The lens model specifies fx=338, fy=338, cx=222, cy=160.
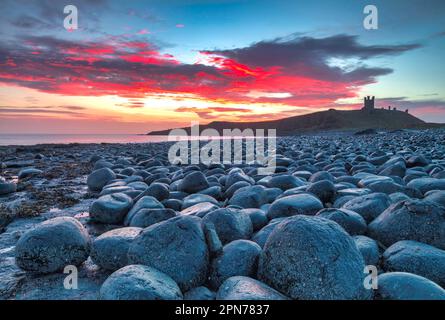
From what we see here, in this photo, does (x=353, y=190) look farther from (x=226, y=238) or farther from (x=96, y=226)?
(x=96, y=226)

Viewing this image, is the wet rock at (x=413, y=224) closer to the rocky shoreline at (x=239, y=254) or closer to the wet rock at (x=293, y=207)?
the rocky shoreline at (x=239, y=254)

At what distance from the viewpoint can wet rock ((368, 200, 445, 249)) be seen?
2.75 m

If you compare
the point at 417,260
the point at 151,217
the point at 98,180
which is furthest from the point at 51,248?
the point at 98,180

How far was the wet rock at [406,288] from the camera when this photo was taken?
1.96 metres

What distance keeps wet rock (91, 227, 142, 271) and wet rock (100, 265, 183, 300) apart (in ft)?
1.82

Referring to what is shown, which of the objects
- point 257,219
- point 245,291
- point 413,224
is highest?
point 413,224

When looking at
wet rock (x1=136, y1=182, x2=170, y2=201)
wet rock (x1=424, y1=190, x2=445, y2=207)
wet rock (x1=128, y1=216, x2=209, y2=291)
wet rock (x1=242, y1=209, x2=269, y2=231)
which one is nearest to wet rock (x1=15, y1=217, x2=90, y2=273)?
wet rock (x1=128, y1=216, x2=209, y2=291)

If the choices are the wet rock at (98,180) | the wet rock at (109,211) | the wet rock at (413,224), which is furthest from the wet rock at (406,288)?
the wet rock at (98,180)

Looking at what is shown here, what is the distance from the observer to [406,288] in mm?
2031

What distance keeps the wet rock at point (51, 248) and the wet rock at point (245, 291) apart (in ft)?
4.25

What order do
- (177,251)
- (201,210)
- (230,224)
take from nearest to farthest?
(177,251)
(230,224)
(201,210)

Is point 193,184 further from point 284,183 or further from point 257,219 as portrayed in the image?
point 257,219

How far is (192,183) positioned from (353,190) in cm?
239

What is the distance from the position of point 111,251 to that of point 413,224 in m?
2.48
